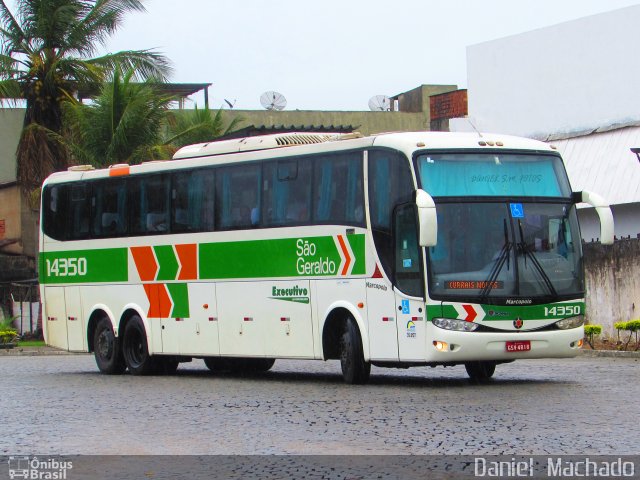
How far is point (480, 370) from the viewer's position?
19.4m

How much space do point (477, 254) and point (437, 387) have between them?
6.15 ft

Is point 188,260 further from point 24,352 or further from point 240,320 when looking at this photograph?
point 24,352

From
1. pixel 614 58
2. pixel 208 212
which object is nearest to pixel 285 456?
pixel 208 212

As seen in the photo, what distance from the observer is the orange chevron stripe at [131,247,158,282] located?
22.6 m

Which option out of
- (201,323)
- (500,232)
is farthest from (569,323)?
(201,323)

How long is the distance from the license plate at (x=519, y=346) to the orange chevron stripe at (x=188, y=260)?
618cm

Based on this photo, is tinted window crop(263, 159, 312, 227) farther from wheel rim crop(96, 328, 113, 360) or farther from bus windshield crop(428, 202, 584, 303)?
wheel rim crop(96, 328, 113, 360)

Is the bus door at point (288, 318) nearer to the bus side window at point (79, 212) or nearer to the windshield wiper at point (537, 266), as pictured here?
the windshield wiper at point (537, 266)

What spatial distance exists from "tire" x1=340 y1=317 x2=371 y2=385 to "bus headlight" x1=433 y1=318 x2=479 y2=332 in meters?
1.54

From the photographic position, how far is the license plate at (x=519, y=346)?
17.6m

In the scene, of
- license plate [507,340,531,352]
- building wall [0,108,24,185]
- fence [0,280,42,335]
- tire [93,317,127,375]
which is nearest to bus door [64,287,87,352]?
tire [93,317,127,375]

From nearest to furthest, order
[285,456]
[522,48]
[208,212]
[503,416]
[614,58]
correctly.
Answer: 1. [285,456]
2. [503,416]
3. [208,212]
4. [614,58]
5. [522,48]

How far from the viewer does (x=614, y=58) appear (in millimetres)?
34781

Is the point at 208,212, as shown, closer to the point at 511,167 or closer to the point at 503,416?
the point at 511,167
